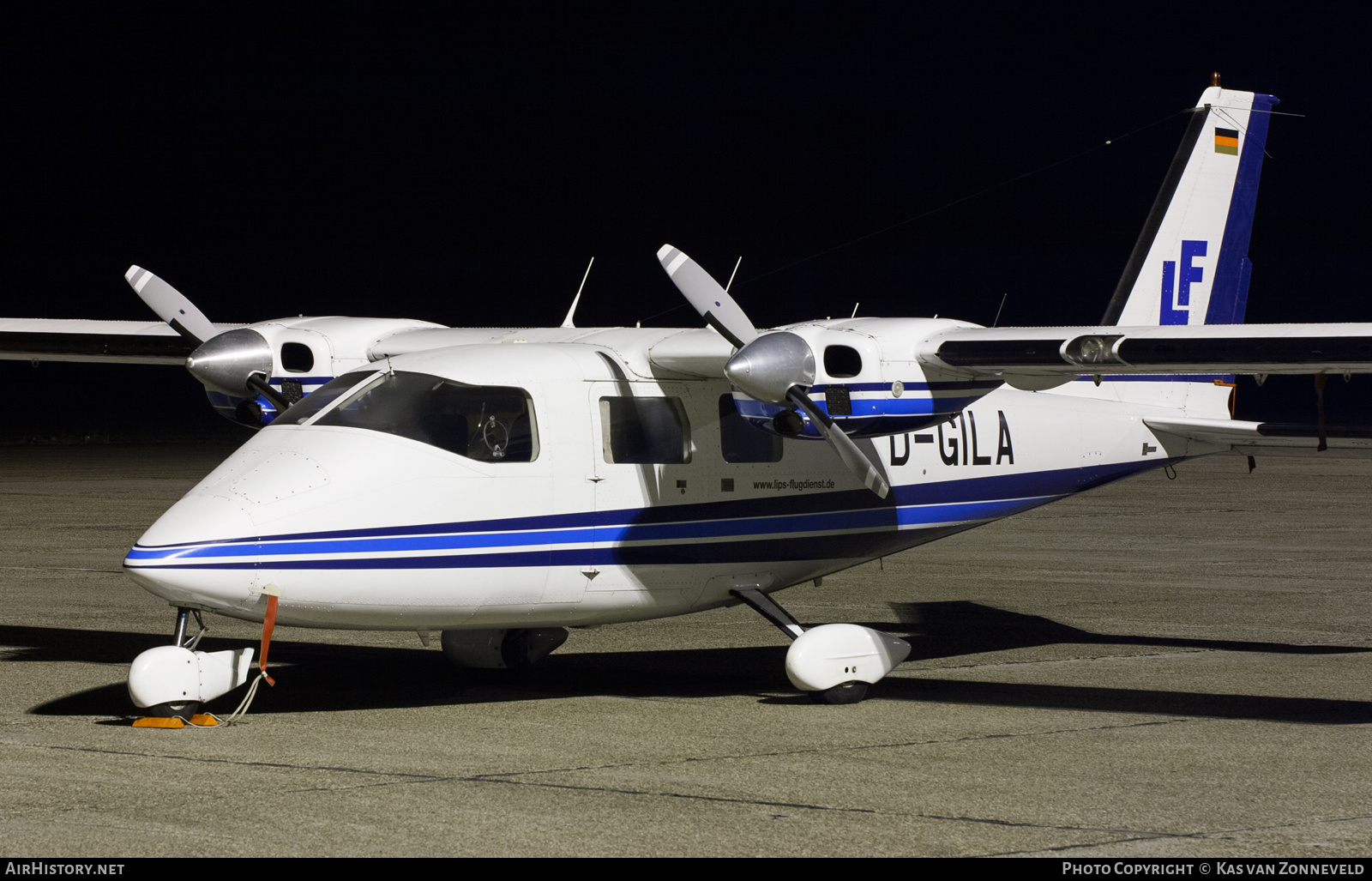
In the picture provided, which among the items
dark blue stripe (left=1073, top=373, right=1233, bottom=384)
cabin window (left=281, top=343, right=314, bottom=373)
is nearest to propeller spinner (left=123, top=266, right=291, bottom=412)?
cabin window (left=281, top=343, right=314, bottom=373)

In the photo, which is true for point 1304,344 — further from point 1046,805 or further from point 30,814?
point 30,814

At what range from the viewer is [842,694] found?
1202cm

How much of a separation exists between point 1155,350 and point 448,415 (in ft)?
17.5

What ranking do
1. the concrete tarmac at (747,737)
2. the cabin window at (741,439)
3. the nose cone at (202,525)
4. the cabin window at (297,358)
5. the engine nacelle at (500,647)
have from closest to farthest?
the concrete tarmac at (747,737), the nose cone at (202,525), the cabin window at (741,439), the engine nacelle at (500,647), the cabin window at (297,358)

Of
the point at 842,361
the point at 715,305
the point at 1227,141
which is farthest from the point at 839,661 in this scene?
the point at 1227,141

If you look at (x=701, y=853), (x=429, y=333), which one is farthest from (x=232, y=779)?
(x=429, y=333)

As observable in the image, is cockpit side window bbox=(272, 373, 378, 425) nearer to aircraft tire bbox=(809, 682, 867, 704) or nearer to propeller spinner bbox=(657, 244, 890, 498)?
propeller spinner bbox=(657, 244, 890, 498)

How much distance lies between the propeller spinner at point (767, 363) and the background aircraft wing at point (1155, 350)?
3.25 feet

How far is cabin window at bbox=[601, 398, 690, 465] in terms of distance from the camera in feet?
40.1

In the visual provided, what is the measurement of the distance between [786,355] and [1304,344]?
3745 mm

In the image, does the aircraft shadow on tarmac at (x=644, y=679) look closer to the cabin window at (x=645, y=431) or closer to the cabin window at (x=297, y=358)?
the cabin window at (x=645, y=431)

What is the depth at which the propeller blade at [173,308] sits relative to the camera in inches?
547

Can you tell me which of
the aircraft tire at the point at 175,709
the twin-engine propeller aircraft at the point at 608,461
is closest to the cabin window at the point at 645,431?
the twin-engine propeller aircraft at the point at 608,461

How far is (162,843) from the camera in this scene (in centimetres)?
751
